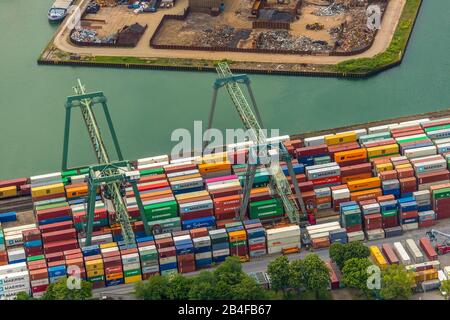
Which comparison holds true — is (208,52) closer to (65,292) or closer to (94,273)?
(94,273)

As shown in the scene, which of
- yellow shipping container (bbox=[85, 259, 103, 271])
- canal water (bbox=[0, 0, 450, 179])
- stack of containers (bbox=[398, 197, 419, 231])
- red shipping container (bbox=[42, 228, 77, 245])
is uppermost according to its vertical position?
canal water (bbox=[0, 0, 450, 179])

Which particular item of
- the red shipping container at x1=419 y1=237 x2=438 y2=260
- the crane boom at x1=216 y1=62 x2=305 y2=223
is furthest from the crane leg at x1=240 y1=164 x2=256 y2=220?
the red shipping container at x1=419 y1=237 x2=438 y2=260

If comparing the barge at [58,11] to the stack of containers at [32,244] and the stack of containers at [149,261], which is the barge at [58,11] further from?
the stack of containers at [149,261]

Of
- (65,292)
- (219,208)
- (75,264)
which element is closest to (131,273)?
(75,264)

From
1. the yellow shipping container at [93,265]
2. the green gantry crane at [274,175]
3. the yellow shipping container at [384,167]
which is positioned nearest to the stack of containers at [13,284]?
the yellow shipping container at [93,265]

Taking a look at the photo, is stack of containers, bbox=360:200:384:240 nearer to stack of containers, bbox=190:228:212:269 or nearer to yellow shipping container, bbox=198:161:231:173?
stack of containers, bbox=190:228:212:269

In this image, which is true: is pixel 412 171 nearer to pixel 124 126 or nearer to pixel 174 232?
pixel 174 232
